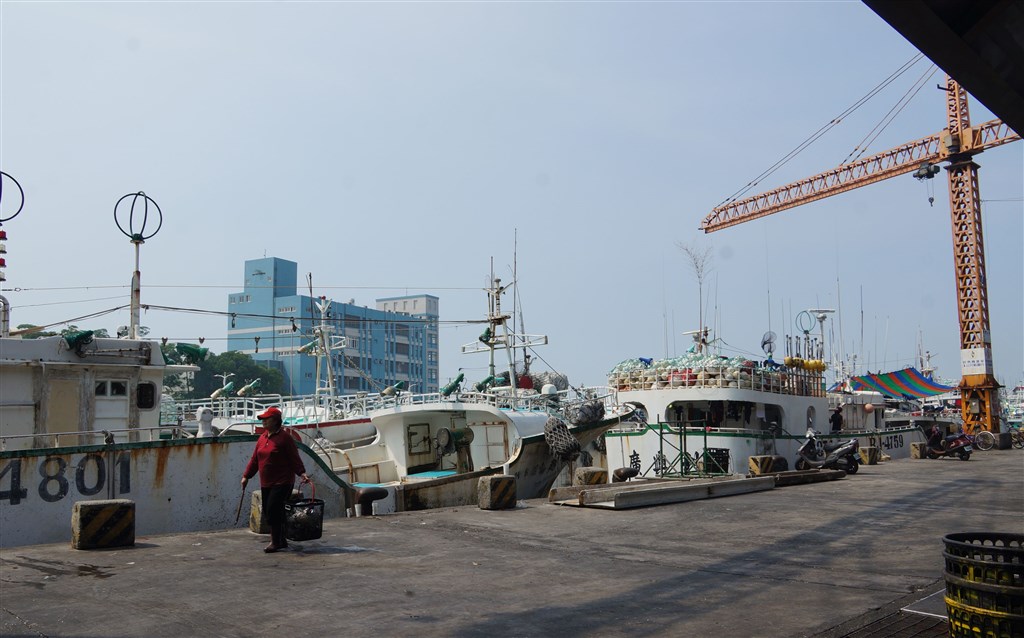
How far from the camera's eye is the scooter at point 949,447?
29.2 metres

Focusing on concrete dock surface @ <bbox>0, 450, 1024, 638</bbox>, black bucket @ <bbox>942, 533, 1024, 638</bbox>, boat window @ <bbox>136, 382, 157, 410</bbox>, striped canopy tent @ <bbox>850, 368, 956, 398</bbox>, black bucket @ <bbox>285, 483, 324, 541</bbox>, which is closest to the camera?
black bucket @ <bbox>942, 533, 1024, 638</bbox>

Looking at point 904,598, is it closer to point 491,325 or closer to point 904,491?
point 904,491

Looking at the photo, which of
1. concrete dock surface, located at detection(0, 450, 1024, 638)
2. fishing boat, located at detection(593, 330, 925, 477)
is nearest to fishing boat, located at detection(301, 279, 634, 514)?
fishing boat, located at detection(593, 330, 925, 477)

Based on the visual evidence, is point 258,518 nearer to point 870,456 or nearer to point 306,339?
point 870,456

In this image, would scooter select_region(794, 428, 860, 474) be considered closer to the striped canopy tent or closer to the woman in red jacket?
the woman in red jacket

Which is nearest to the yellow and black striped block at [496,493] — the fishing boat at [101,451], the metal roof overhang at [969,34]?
the fishing boat at [101,451]

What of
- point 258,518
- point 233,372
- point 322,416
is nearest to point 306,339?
point 233,372

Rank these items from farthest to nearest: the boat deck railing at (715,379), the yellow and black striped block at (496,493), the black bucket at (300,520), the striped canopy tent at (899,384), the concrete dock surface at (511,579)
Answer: the striped canopy tent at (899,384)
the boat deck railing at (715,379)
the yellow and black striped block at (496,493)
the black bucket at (300,520)
the concrete dock surface at (511,579)

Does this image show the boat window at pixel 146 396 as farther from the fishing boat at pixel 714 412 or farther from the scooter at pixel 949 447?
the scooter at pixel 949 447

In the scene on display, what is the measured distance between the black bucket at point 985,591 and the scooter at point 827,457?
1817 cm

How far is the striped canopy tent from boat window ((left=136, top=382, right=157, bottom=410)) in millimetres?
41693

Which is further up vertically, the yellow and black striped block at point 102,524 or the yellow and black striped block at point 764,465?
the yellow and black striped block at point 102,524

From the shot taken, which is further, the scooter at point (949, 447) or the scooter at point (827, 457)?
the scooter at point (949, 447)

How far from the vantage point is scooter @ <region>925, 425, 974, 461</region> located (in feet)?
96.0
